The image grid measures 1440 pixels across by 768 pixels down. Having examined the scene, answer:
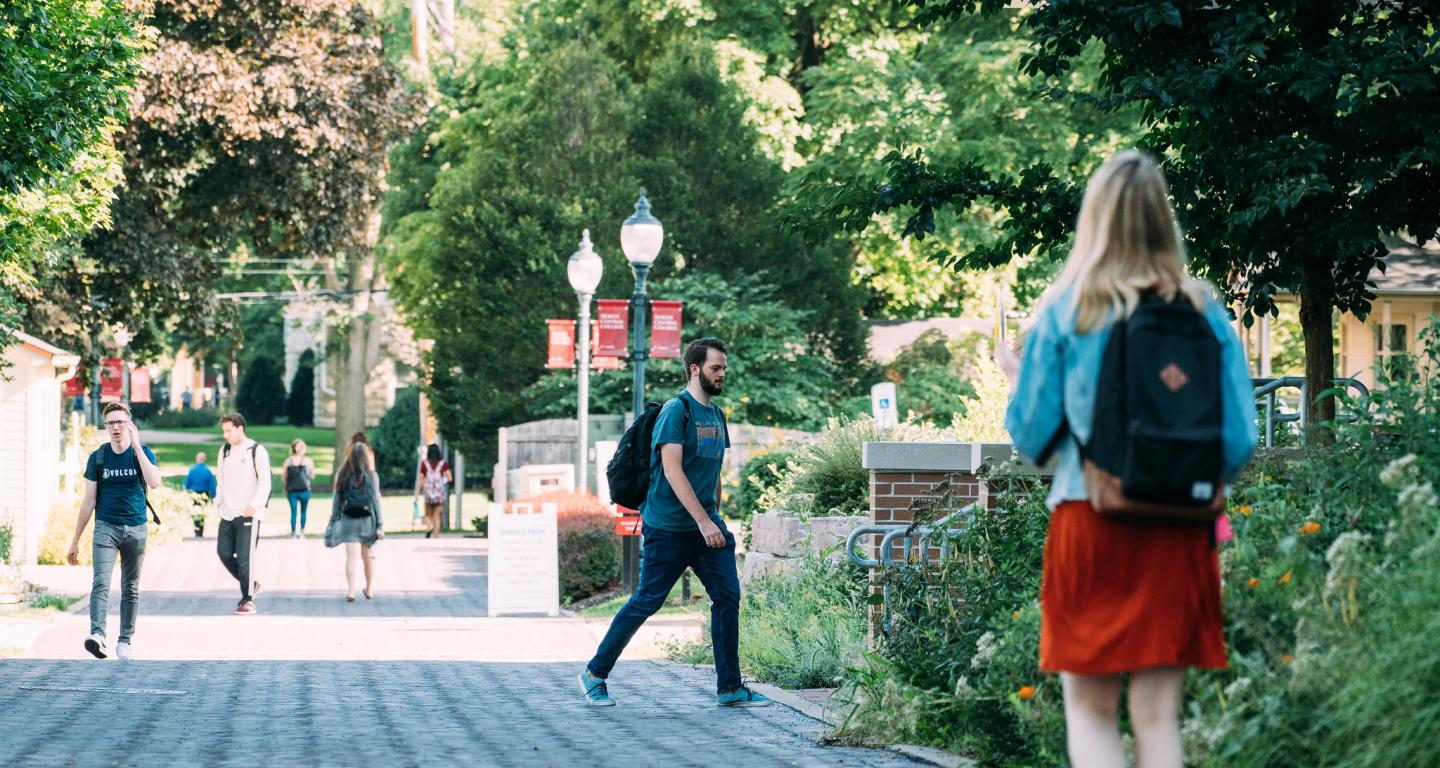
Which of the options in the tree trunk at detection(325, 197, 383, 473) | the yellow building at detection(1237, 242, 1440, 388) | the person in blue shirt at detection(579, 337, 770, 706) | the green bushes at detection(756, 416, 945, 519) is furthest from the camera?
the tree trunk at detection(325, 197, 383, 473)

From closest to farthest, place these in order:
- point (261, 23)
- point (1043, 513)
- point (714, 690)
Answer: point (1043, 513) < point (714, 690) < point (261, 23)

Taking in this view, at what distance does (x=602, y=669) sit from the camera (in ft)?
29.3

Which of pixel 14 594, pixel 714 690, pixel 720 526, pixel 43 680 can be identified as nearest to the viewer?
pixel 720 526

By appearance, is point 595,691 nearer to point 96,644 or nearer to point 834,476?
point 834,476

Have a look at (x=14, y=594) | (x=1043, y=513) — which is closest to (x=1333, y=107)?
(x=1043, y=513)

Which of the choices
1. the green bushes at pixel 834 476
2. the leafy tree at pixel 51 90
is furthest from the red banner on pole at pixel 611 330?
the green bushes at pixel 834 476

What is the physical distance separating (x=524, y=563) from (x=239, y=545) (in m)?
2.66

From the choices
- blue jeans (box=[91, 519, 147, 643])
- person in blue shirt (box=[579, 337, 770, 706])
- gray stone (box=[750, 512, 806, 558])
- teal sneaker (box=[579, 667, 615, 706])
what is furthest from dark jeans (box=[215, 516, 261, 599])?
person in blue shirt (box=[579, 337, 770, 706])

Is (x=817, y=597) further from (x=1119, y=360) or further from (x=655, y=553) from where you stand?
(x=1119, y=360)

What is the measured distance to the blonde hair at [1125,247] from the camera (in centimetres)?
439

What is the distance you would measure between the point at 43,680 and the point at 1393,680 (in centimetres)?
856

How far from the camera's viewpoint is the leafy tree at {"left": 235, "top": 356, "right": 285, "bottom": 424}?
82.2 m

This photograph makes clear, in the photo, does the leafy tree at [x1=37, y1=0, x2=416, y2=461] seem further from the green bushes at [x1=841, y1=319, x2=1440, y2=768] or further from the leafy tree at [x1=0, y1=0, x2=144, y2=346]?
the green bushes at [x1=841, y1=319, x2=1440, y2=768]

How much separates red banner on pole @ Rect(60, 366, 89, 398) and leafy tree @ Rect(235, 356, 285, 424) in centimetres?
4811
